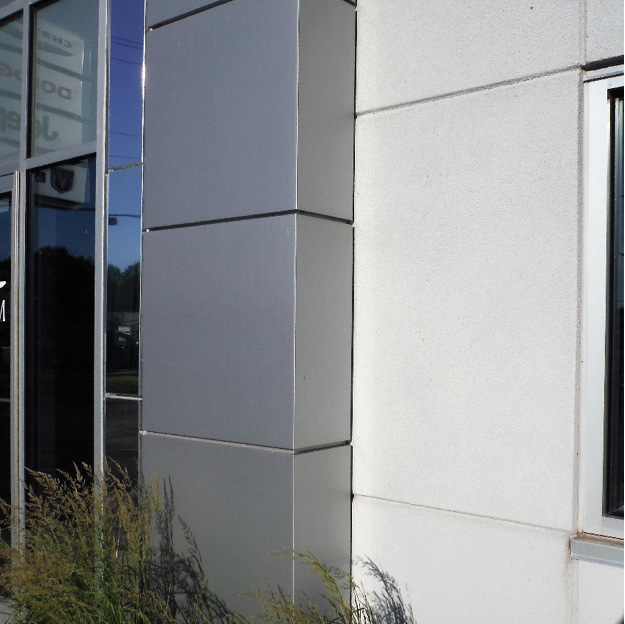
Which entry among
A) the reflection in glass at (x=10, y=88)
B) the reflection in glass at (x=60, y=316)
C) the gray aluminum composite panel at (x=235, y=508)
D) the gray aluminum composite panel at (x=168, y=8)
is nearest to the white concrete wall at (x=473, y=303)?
the gray aluminum composite panel at (x=235, y=508)

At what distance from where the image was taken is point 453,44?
330 cm

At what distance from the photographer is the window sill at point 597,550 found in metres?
2.82

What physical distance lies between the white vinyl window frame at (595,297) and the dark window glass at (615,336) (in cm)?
5

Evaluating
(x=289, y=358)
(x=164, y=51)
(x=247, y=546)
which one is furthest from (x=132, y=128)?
(x=247, y=546)

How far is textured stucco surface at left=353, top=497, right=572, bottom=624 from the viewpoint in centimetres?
299

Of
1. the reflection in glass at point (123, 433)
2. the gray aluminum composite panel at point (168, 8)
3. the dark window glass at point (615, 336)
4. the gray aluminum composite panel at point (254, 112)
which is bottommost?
the reflection in glass at point (123, 433)

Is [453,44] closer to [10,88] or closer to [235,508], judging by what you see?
[235,508]

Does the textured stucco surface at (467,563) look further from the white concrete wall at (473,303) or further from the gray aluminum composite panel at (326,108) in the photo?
the gray aluminum composite panel at (326,108)

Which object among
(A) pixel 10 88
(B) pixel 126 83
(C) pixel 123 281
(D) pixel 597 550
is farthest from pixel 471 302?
(A) pixel 10 88

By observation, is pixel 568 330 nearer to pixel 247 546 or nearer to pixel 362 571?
pixel 362 571

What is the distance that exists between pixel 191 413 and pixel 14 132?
9.11ft

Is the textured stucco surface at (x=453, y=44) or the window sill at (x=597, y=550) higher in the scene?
the textured stucco surface at (x=453, y=44)

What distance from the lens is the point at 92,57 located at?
15.2 ft

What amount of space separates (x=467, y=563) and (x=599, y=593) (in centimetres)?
→ 56
